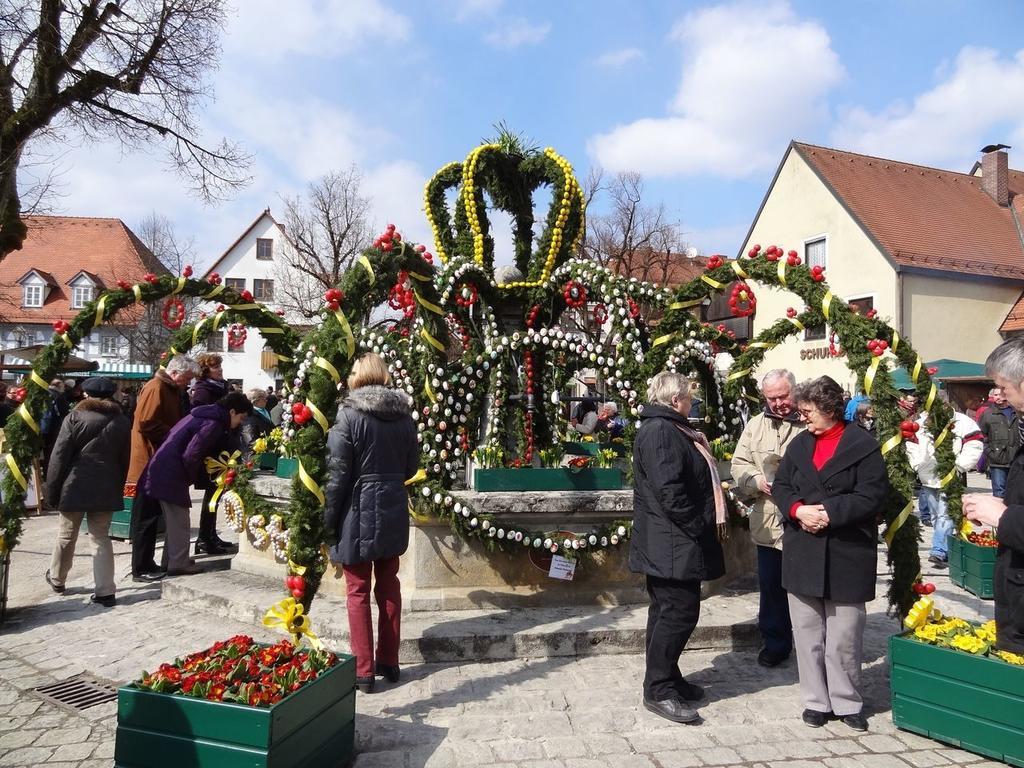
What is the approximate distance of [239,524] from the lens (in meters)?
6.44

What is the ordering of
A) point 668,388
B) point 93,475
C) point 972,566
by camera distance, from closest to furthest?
point 668,388, point 93,475, point 972,566

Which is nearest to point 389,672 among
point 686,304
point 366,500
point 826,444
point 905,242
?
point 366,500

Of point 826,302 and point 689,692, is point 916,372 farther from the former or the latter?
point 689,692

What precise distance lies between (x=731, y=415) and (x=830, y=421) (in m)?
3.30

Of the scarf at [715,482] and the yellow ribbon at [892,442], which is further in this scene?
the yellow ribbon at [892,442]

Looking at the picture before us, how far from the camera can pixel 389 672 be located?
4285 mm

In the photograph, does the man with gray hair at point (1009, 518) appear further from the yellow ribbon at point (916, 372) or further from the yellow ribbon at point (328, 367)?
the yellow ribbon at point (328, 367)

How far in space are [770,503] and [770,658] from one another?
1.01m

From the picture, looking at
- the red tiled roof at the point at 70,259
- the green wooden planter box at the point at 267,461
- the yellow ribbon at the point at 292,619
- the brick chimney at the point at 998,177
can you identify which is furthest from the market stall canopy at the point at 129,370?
the brick chimney at the point at 998,177

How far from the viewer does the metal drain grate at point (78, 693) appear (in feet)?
13.4

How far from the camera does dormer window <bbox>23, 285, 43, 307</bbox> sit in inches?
1494

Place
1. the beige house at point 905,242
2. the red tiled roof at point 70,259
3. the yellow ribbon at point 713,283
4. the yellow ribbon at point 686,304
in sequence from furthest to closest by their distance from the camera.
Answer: the red tiled roof at point 70,259, the beige house at point 905,242, the yellow ribbon at point 686,304, the yellow ribbon at point 713,283

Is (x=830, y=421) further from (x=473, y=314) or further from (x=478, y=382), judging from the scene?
(x=473, y=314)

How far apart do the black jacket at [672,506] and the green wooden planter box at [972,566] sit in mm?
3877
